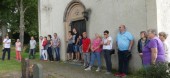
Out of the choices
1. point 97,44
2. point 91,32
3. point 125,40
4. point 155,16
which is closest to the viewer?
point 155,16

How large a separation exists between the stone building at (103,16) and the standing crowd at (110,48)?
15.1 inches

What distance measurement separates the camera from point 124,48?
13172 millimetres

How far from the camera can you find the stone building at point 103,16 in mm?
12469

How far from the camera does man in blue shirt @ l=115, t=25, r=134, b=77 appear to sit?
13.1 m

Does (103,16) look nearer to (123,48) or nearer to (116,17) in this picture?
(116,17)

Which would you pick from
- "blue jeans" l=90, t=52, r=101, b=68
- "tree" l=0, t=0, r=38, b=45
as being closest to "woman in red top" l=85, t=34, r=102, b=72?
"blue jeans" l=90, t=52, r=101, b=68

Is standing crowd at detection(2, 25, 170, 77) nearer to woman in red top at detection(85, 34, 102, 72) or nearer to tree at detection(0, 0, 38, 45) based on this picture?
woman in red top at detection(85, 34, 102, 72)

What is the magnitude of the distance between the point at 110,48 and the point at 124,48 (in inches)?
28.1

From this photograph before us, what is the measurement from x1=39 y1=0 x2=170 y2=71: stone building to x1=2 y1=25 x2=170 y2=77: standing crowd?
38cm

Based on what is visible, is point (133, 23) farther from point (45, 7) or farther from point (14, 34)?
point (14, 34)

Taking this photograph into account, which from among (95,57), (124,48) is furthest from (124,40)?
(95,57)

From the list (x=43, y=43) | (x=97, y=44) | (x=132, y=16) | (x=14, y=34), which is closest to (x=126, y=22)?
(x=132, y=16)

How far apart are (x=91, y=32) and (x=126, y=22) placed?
9.77ft

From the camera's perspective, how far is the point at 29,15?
49812 mm
